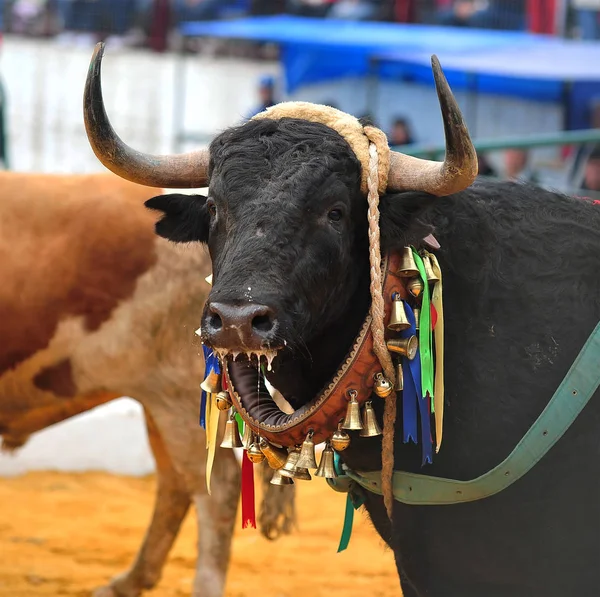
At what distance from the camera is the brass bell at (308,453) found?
2730 millimetres

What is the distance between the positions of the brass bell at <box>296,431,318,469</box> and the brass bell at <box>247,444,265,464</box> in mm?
159

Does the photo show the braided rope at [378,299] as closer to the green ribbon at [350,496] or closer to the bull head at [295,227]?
the bull head at [295,227]

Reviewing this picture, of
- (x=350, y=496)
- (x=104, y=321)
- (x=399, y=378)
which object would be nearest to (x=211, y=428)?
(x=350, y=496)

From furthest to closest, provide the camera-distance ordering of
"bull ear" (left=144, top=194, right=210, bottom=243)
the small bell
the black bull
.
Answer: "bull ear" (left=144, top=194, right=210, bottom=243) < the small bell < the black bull

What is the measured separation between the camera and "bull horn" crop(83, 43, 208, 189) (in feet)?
9.76

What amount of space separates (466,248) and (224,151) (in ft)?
2.35

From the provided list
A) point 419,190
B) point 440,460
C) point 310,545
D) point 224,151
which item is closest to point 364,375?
point 440,460

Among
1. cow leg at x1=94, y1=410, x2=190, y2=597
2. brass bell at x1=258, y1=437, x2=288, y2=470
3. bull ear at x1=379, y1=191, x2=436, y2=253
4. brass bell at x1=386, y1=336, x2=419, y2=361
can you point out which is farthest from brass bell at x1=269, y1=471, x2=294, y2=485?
cow leg at x1=94, y1=410, x2=190, y2=597

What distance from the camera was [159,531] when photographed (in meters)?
4.76

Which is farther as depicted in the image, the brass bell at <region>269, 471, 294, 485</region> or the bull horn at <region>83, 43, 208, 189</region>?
the bull horn at <region>83, 43, 208, 189</region>

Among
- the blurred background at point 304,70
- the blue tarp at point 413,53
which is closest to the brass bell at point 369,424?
the blurred background at point 304,70

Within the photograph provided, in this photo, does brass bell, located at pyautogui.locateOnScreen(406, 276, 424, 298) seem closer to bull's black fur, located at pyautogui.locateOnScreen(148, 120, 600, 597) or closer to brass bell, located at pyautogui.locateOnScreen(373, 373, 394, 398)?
bull's black fur, located at pyautogui.locateOnScreen(148, 120, 600, 597)

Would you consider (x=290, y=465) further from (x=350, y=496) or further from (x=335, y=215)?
(x=335, y=215)

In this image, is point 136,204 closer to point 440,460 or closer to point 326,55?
point 440,460
